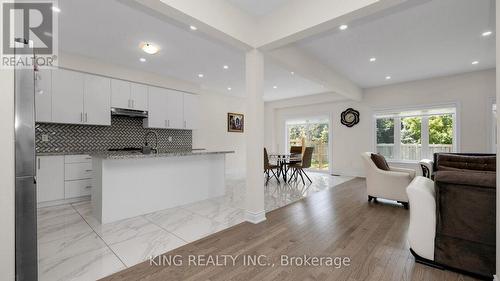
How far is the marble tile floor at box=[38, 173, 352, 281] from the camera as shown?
5.86 ft

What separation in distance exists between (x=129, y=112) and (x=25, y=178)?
3.39 meters

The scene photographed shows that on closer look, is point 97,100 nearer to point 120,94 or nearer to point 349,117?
point 120,94

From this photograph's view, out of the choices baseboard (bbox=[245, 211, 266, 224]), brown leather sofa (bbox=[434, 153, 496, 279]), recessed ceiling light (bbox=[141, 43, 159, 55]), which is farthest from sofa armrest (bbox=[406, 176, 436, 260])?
recessed ceiling light (bbox=[141, 43, 159, 55])

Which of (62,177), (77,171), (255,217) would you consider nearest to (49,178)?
(62,177)

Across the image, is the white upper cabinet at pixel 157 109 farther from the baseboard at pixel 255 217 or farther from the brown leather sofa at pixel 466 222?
the brown leather sofa at pixel 466 222

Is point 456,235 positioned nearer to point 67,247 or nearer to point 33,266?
point 33,266

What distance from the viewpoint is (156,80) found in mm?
4957

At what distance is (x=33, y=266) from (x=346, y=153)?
6.77 m

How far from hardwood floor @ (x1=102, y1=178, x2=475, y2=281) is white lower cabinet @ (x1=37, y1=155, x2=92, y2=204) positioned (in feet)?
8.91


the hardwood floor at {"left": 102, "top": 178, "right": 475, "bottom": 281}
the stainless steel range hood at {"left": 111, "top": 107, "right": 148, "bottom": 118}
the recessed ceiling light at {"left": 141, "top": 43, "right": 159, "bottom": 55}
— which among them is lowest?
the hardwood floor at {"left": 102, "top": 178, "right": 475, "bottom": 281}

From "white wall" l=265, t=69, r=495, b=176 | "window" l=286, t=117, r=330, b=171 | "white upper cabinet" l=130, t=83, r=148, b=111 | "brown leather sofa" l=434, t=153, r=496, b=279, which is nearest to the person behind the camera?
"brown leather sofa" l=434, t=153, r=496, b=279

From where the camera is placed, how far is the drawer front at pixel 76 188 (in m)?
3.54

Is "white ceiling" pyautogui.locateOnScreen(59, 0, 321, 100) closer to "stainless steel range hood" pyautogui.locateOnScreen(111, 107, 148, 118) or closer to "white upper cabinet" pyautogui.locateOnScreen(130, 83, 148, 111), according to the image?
"white upper cabinet" pyautogui.locateOnScreen(130, 83, 148, 111)

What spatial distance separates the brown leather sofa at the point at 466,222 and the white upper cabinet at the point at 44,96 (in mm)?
5200
